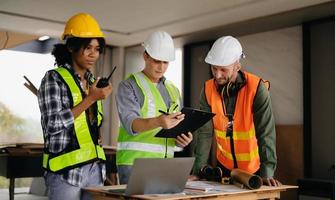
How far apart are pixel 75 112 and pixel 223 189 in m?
0.76

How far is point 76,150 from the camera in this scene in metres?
2.09

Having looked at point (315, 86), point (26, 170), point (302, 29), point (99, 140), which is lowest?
point (26, 170)

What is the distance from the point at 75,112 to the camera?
2057 millimetres

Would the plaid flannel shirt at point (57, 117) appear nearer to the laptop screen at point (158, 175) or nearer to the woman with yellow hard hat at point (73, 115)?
the woman with yellow hard hat at point (73, 115)

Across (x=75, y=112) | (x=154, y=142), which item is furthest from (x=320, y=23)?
(x=75, y=112)

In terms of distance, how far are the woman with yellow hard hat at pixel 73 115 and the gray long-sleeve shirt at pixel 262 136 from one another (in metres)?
0.67

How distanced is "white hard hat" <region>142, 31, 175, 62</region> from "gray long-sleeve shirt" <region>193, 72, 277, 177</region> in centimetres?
47

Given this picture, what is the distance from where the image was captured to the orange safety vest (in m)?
2.59

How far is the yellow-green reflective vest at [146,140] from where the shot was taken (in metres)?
2.33

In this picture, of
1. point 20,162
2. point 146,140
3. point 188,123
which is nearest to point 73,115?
point 146,140

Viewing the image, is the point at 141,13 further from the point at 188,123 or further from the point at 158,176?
the point at 158,176

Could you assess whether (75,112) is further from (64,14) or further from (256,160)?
(64,14)

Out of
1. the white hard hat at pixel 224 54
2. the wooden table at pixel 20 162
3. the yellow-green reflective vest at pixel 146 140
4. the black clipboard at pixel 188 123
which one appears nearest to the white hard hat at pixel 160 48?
the yellow-green reflective vest at pixel 146 140

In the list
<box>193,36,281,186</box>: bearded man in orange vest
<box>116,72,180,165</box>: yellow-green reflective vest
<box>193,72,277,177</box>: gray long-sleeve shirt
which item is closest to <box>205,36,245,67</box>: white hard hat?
<box>193,36,281,186</box>: bearded man in orange vest
